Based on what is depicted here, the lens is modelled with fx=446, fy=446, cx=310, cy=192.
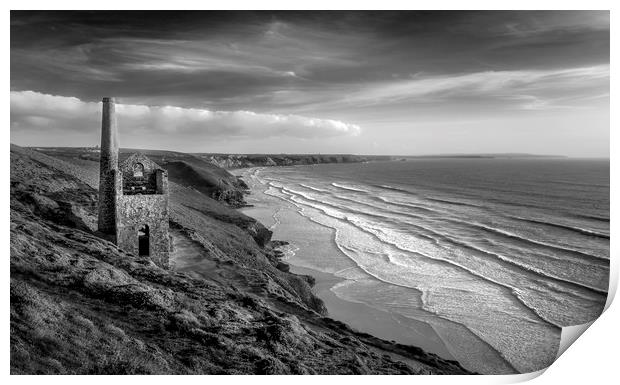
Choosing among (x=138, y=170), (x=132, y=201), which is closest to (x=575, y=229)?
(x=138, y=170)

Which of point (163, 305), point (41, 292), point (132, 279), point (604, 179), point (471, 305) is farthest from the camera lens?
point (604, 179)

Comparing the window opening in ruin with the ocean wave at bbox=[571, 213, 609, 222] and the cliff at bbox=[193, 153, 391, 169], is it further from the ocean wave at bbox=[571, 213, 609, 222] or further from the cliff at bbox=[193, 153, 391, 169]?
the cliff at bbox=[193, 153, 391, 169]

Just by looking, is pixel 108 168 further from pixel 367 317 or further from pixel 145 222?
pixel 367 317

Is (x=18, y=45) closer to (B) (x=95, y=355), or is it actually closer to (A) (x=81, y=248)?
(A) (x=81, y=248)

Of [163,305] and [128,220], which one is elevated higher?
[128,220]

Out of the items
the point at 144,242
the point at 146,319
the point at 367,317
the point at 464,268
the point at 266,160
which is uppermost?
the point at 266,160

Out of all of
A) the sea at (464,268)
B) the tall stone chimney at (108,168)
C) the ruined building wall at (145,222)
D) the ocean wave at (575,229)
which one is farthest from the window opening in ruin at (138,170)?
the ocean wave at (575,229)

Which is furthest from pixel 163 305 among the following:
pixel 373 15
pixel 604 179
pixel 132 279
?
pixel 604 179
